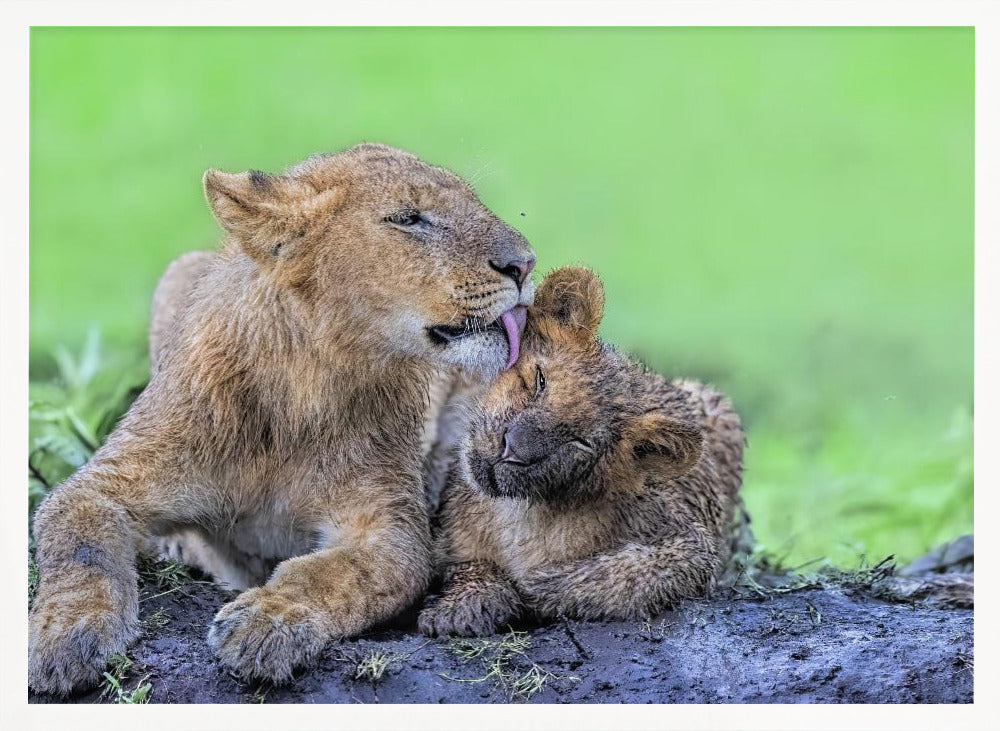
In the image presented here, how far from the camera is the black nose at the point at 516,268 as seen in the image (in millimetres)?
5781

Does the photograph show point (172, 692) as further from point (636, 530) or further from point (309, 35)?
point (309, 35)

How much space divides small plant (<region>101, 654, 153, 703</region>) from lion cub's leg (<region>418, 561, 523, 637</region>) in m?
1.04

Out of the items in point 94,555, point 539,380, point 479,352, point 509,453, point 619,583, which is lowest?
point 619,583

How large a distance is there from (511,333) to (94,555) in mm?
1748

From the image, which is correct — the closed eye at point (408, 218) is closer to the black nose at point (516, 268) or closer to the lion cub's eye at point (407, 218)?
the lion cub's eye at point (407, 218)

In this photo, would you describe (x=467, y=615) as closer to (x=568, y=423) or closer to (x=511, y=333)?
(x=568, y=423)

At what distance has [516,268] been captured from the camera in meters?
5.82

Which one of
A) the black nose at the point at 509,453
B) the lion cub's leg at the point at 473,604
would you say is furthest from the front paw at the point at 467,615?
the black nose at the point at 509,453

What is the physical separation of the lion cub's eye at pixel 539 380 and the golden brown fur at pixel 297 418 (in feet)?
0.47

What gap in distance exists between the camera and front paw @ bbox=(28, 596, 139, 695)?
5453 mm

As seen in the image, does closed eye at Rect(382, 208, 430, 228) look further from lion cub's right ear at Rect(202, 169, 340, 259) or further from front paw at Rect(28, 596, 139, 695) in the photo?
front paw at Rect(28, 596, 139, 695)
